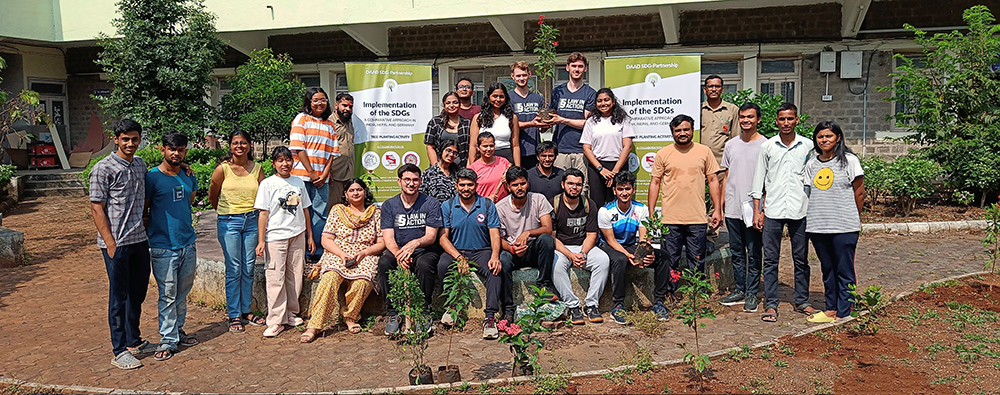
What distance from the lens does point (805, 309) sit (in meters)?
5.74

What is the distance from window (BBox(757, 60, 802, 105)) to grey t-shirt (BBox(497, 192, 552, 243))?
28.6 feet

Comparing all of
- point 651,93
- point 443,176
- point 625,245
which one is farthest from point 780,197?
point 443,176

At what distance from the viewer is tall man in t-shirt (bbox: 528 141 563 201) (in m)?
6.16

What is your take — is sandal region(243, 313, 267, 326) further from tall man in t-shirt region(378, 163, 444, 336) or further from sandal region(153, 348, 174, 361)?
tall man in t-shirt region(378, 163, 444, 336)

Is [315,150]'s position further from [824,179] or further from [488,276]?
[824,179]

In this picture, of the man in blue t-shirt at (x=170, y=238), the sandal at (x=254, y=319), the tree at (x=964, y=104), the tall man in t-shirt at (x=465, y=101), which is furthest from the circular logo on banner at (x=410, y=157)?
the tree at (x=964, y=104)

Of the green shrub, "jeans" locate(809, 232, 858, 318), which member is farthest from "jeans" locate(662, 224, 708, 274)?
the green shrub

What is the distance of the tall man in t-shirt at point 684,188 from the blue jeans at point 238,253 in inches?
130

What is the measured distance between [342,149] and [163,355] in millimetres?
2559

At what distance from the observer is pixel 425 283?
5.60 meters

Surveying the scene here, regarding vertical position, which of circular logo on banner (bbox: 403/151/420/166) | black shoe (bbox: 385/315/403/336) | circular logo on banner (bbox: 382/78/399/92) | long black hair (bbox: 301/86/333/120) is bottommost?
black shoe (bbox: 385/315/403/336)

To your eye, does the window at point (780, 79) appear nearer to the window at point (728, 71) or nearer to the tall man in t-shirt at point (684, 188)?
the window at point (728, 71)

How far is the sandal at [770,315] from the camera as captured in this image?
5.59 m

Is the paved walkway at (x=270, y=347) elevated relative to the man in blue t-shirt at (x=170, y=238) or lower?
lower
